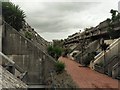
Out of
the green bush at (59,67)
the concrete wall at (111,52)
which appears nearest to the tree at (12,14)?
the green bush at (59,67)

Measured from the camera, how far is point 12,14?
24.5 meters

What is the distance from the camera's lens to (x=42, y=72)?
20.1m

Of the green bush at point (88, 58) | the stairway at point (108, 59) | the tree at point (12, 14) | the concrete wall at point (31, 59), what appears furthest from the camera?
the green bush at point (88, 58)

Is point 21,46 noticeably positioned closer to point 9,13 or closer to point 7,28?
point 7,28

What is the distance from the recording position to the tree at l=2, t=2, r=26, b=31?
24062mm

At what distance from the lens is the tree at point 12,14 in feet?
78.9

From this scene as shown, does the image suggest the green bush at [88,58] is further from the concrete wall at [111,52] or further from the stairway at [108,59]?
the concrete wall at [111,52]

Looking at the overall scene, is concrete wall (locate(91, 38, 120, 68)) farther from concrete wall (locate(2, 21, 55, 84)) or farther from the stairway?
concrete wall (locate(2, 21, 55, 84))

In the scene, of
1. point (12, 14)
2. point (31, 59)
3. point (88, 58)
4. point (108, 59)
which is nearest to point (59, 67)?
point (31, 59)

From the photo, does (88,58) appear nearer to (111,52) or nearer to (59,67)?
(111,52)

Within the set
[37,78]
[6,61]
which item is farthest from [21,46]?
[6,61]

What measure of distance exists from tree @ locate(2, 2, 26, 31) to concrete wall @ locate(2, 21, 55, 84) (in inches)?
152

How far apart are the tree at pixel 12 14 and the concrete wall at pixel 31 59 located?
3.87 meters

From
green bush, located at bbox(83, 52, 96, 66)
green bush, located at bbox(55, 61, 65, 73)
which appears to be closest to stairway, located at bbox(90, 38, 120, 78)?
green bush, located at bbox(83, 52, 96, 66)
